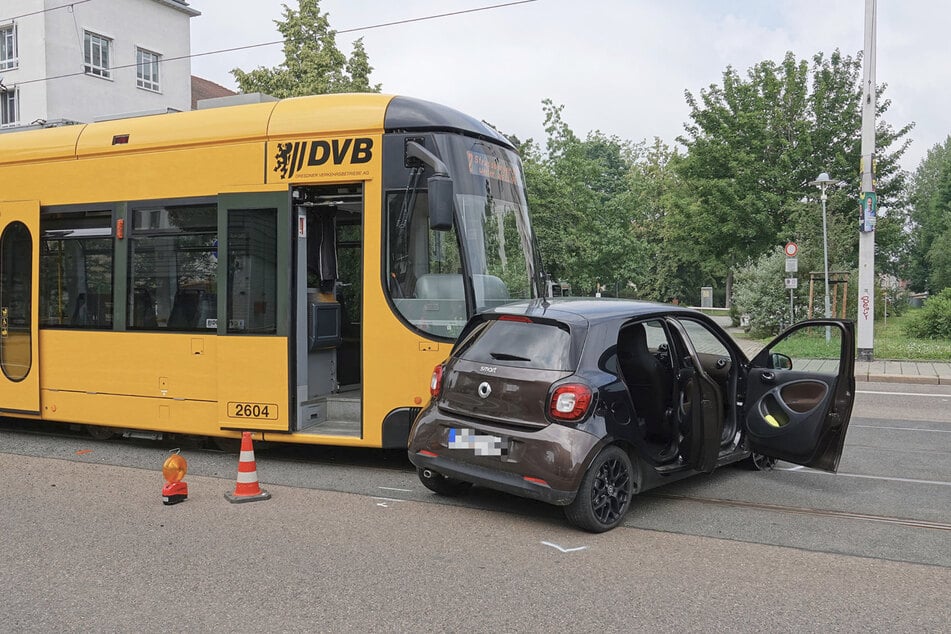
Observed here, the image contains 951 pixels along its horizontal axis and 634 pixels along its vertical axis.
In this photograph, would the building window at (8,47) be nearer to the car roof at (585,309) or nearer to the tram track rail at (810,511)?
the car roof at (585,309)

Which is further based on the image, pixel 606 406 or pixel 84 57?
pixel 84 57

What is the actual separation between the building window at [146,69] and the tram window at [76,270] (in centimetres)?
3017

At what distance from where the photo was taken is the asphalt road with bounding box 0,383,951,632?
151 inches

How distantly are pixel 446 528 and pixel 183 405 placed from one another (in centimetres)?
351

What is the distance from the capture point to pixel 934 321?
71.4 ft

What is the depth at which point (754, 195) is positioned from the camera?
30.3m

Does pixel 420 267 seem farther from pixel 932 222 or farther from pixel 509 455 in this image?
pixel 932 222

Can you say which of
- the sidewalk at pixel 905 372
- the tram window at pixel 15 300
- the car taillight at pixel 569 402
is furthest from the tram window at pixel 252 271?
the sidewalk at pixel 905 372

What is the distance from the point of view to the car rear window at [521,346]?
530 centimetres

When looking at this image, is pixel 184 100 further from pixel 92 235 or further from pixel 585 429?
pixel 585 429

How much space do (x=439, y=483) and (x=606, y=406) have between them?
152 cm

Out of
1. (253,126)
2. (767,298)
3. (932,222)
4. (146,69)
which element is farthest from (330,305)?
(932,222)

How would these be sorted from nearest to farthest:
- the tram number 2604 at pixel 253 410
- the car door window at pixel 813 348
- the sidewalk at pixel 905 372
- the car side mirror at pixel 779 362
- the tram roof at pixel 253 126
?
1. the car side mirror at pixel 779 362
2. the tram roof at pixel 253 126
3. the tram number 2604 at pixel 253 410
4. the sidewalk at pixel 905 372
5. the car door window at pixel 813 348

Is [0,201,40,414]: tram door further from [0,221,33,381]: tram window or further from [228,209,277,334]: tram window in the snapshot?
[228,209,277,334]: tram window
